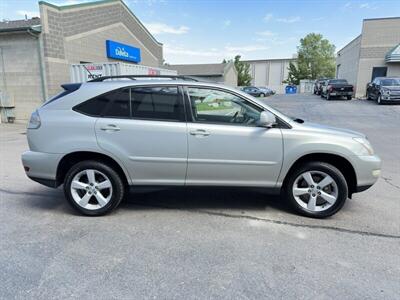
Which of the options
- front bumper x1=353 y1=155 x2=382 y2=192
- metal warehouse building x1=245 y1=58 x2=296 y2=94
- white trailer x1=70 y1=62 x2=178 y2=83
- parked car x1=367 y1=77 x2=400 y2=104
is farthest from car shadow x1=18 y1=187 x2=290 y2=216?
metal warehouse building x1=245 y1=58 x2=296 y2=94

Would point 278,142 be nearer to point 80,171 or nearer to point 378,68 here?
point 80,171

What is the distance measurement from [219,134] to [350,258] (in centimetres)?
196

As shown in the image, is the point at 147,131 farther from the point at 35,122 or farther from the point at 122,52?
the point at 122,52

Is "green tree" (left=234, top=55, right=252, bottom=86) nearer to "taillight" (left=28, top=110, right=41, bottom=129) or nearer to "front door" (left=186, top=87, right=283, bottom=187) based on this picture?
"front door" (left=186, top=87, right=283, bottom=187)

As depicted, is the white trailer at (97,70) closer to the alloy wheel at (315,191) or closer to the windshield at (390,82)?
the alloy wheel at (315,191)

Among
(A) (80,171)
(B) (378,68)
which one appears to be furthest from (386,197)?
(B) (378,68)

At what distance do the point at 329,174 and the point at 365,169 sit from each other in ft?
1.47

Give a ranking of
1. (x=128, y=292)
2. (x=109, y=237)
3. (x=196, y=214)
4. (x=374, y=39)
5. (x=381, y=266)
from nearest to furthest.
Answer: (x=128, y=292) < (x=381, y=266) < (x=109, y=237) < (x=196, y=214) < (x=374, y=39)

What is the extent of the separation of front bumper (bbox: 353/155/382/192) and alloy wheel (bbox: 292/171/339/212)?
0.32 meters

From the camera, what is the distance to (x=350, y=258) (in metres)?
2.90

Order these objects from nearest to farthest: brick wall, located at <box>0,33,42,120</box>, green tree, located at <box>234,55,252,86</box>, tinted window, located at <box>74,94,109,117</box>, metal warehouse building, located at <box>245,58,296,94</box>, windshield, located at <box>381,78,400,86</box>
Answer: tinted window, located at <box>74,94,109,117</box>
brick wall, located at <box>0,33,42,120</box>
windshield, located at <box>381,78,400,86</box>
green tree, located at <box>234,55,252,86</box>
metal warehouse building, located at <box>245,58,296,94</box>

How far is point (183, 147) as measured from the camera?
143 inches

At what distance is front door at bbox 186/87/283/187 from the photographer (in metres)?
3.59

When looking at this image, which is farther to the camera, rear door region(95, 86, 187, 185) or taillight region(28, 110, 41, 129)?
taillight region(28, 110, 41, 129)
